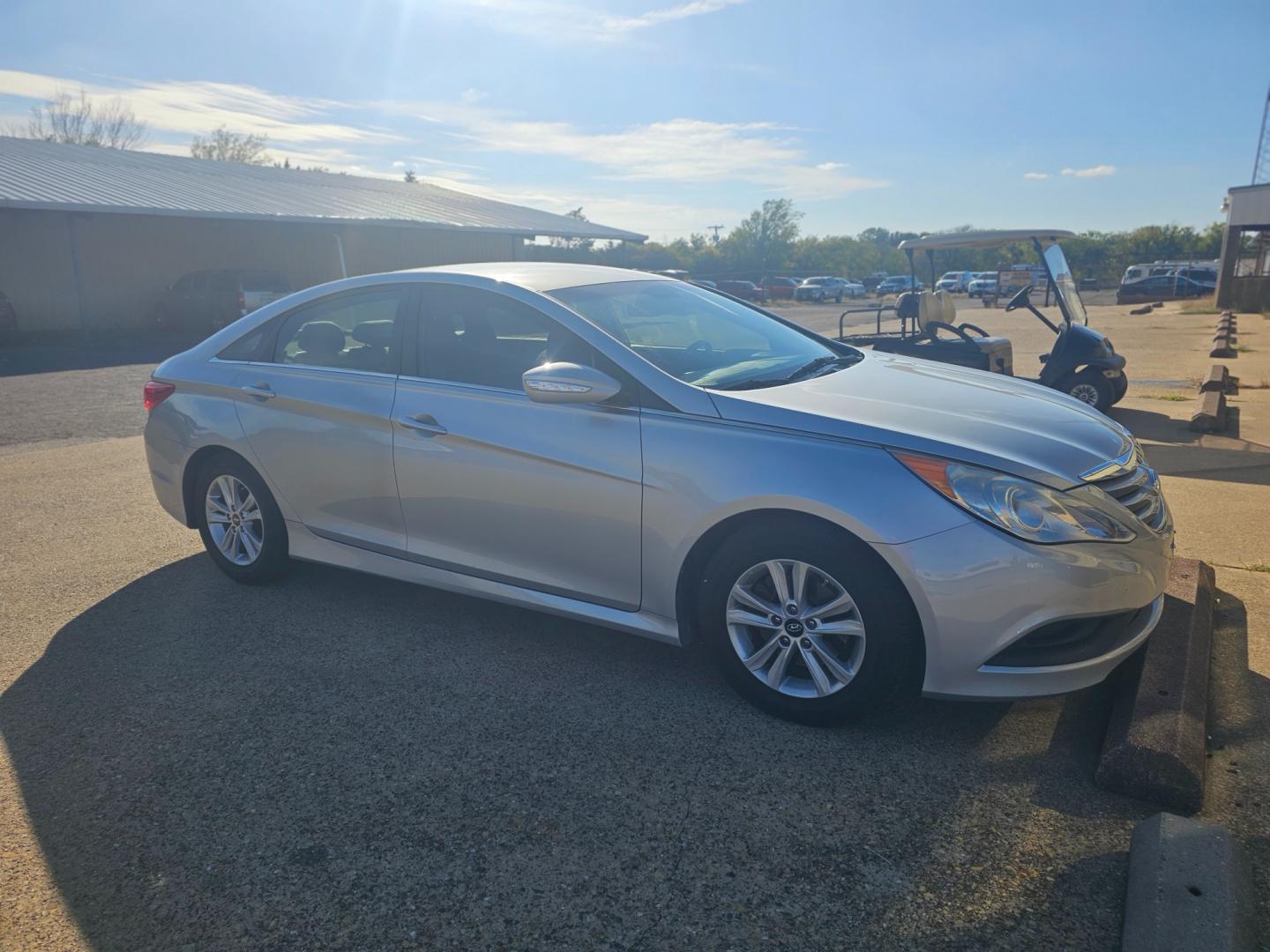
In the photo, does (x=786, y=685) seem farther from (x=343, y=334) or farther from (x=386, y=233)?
(x=386, y=233)

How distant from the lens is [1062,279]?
9.98 m

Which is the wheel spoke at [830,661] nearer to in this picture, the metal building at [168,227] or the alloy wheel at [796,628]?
the alloy wheel at [796,628]

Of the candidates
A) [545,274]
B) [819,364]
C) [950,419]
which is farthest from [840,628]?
[545,274]

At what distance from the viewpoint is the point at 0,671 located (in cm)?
387

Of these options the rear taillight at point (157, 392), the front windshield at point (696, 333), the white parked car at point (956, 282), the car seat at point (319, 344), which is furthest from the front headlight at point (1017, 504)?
the white parked car at point (956, 282)

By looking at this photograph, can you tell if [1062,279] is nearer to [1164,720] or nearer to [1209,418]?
[1209,418]

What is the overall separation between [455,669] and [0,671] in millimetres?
1920

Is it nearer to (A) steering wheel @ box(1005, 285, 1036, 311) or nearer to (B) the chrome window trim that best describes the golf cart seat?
(A) steering wheel @ box(1005, 285, 1036, 311)

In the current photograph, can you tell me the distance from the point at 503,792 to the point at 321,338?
8.48 ft

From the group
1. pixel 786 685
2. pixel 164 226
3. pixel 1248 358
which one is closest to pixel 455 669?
pixel 786 685

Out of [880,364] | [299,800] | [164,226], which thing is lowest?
[299,800]

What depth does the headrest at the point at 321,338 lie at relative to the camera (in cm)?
447

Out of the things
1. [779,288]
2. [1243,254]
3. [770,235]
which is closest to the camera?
[1243,254]

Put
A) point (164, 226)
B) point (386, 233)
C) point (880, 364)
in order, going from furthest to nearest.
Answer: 1. point (386, 233)
2. point (164, 226)
3. point (880, 364)
